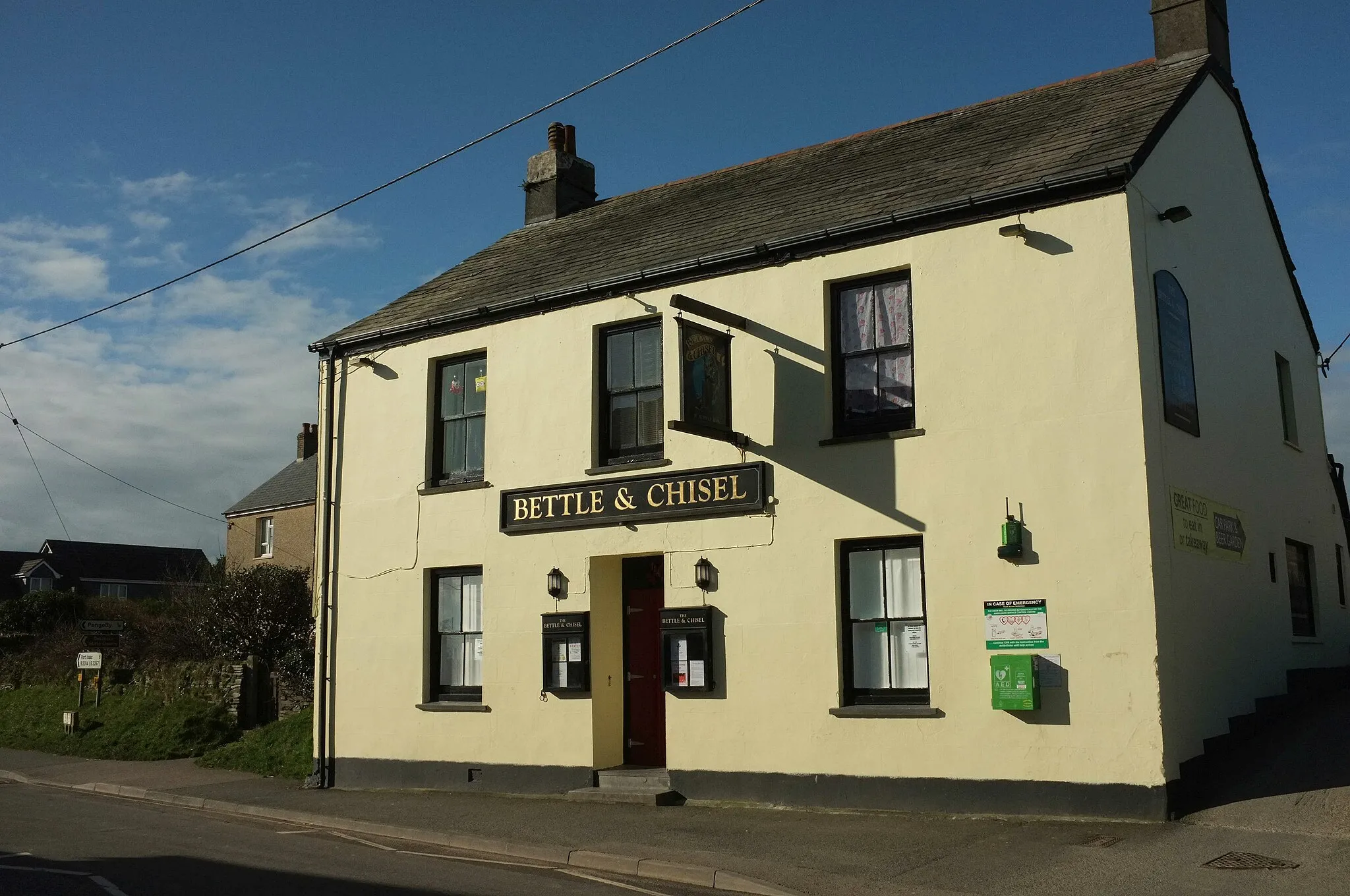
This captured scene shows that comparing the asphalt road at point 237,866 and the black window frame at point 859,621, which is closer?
the asphalt road at point 237,866

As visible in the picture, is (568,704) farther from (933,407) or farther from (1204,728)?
(1204,728)

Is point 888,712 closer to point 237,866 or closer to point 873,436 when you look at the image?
point 873,436

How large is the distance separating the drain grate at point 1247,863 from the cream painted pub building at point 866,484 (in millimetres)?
1203

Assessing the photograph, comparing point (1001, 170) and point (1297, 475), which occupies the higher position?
point (1001, 170)

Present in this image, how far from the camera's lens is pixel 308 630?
2789 cm

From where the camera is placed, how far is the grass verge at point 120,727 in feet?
67.6

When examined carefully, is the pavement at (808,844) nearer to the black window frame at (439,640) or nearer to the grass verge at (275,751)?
the black window frame at (439,640)

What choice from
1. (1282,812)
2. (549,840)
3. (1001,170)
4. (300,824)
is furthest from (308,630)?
(1282,812)

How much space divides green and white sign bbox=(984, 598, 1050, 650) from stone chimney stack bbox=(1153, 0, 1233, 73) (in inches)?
306

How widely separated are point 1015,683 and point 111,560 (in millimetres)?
69926

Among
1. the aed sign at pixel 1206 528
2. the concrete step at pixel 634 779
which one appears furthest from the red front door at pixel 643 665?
the aed sign at pixel 1206 528

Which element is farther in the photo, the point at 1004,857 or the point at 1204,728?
the point at 1204,728

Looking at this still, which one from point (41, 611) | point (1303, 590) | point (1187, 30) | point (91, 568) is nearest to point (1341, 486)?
point (1303, 590)

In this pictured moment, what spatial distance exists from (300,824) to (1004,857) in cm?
829
